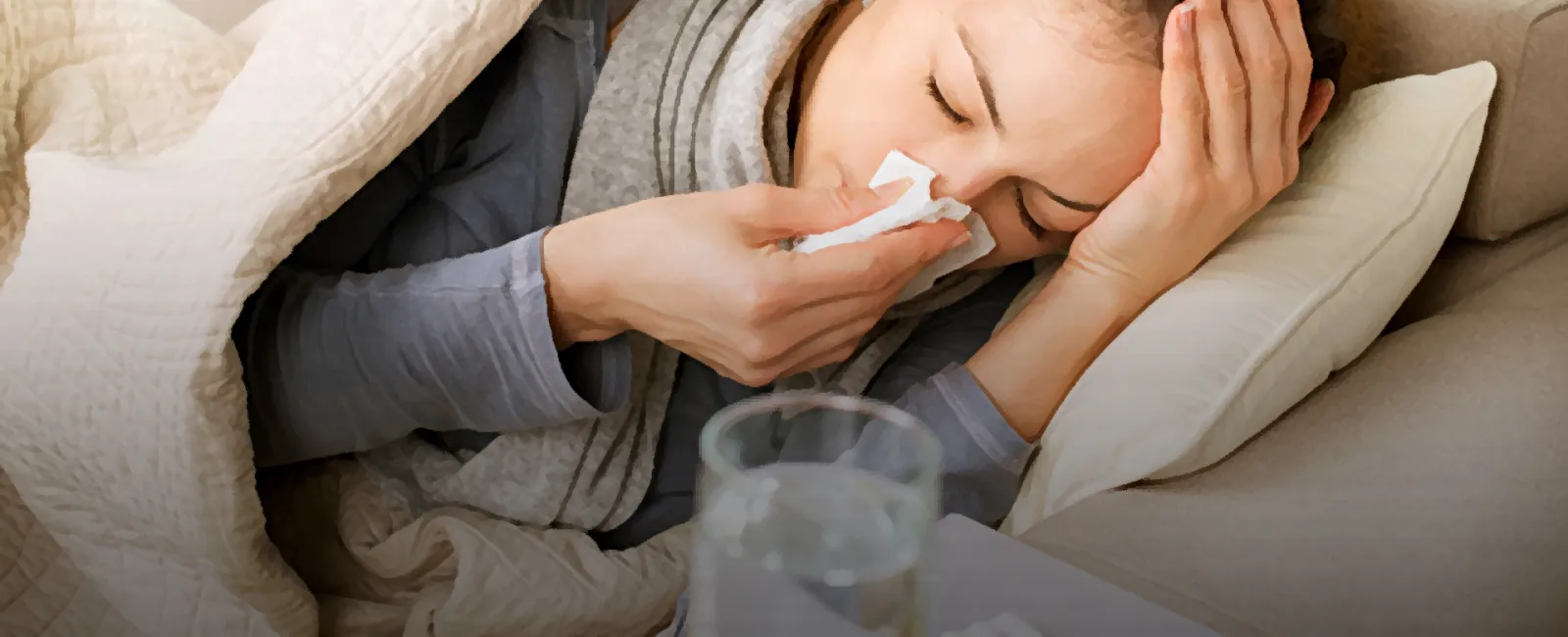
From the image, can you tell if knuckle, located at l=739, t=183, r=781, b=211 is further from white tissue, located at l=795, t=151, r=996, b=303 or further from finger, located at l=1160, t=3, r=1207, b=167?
finger, located at l=1160, t=3, r=1207, b=167

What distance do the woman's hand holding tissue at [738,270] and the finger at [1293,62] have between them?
0.87 ft

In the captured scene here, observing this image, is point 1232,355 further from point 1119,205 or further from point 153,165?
point 153,165

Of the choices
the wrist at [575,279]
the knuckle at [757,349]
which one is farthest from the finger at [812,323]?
the wrist at [575,279]

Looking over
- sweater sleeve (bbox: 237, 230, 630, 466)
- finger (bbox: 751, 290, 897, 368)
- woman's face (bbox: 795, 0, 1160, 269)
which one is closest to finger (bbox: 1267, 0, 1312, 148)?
woman's face (bbox: 795, 0, 1160, 269)

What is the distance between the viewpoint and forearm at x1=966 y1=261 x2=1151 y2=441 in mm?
817

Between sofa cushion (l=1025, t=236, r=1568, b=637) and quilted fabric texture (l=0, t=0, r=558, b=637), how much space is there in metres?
0.55

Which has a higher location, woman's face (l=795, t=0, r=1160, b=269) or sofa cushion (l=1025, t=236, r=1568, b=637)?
woman's face (l=795, t=0, r=1160, b=269)

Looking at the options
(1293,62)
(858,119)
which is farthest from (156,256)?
(1293,62)

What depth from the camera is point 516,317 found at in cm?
71

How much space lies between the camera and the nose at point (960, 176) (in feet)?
2.40

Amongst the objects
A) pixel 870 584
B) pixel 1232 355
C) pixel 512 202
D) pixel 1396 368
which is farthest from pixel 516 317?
pixel 1396 368

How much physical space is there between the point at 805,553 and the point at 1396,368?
574 millimetres

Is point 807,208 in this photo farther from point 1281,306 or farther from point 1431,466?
point 1431,466

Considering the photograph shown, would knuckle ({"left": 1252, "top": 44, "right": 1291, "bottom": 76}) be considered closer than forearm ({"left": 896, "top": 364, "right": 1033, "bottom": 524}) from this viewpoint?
Yes
